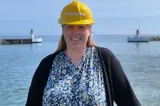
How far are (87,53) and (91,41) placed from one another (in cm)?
8

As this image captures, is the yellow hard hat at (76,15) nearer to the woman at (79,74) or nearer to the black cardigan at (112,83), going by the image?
the woman at (79,74)

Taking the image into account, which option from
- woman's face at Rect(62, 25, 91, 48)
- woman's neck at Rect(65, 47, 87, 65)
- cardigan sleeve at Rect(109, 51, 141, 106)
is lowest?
cardigan sleeve at Rect(109, 51, 141, 106)

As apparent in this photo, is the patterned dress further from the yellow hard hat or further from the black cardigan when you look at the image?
the yellow hard hat

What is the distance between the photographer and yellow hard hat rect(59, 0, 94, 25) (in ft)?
7.50

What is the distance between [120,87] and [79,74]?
270 mm

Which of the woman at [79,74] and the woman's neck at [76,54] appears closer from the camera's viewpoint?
the woman at [79,74]

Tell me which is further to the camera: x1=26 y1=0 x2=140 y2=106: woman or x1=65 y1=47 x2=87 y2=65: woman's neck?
x1=65 y1=47 x2=87 y2=65: woman's neck

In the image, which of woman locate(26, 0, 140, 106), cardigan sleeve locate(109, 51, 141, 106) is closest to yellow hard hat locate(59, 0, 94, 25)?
woman locate(26, 0, 140, 106)

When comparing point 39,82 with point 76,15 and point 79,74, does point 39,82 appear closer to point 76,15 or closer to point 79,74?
point 79,74

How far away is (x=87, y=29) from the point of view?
92.5 inches

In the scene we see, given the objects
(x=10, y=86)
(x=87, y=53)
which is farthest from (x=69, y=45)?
(x=10, y=86)

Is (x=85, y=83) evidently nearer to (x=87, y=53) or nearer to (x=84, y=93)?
(x=84, y=93)

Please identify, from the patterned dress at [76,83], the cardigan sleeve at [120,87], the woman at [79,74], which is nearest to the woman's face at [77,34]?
the woman at [79,74]

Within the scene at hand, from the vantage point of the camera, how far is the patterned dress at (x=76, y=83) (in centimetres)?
229
